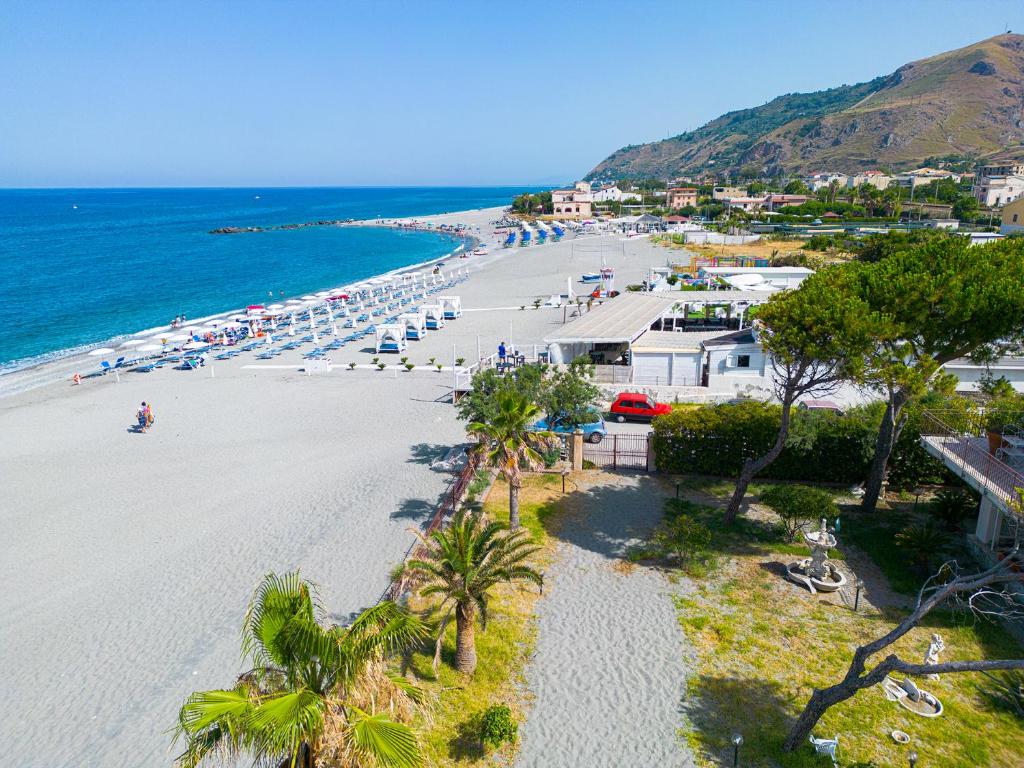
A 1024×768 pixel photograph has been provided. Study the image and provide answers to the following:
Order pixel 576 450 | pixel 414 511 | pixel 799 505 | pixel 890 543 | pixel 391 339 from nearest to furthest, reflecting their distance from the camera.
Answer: pixel 799 505
pixel 890 543
pixel 414 511
pixel 576 450
pixel 391 339

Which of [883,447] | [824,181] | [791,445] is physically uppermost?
[824,181]

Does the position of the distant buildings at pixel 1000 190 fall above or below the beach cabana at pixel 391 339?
above

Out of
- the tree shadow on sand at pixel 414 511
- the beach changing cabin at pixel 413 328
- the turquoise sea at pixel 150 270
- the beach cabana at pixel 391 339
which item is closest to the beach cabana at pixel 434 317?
the beach changing cabin at pixel 413 328

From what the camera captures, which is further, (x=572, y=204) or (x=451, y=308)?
(x=572, y=204)

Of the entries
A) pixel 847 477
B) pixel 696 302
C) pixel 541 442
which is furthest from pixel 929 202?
pixel 541 442

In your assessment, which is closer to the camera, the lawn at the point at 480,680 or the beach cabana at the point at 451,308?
the lawn at the point at 480,680

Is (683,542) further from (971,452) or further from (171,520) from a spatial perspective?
(171,520)

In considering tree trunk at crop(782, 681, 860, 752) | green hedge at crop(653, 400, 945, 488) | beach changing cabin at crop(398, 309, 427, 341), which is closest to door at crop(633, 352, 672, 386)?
A: green hedge at crop(653, 400, 945, 488)

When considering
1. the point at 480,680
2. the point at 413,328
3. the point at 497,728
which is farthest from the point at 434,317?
the point at 497,728

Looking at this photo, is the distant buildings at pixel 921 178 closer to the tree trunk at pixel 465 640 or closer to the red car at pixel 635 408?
the red car at pixel 635 408
